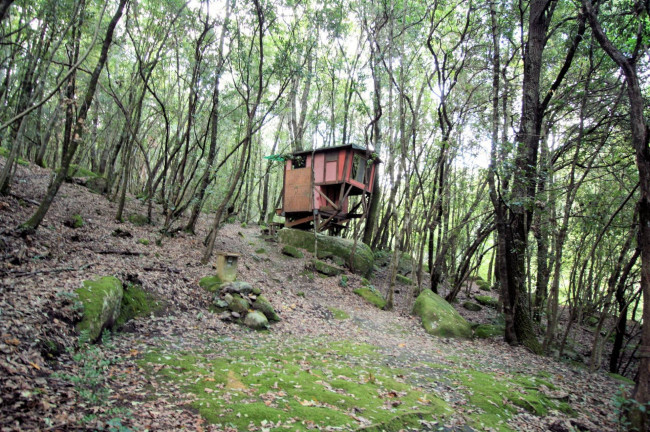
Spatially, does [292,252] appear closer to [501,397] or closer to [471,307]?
[471,307]

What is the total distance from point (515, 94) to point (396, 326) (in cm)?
815

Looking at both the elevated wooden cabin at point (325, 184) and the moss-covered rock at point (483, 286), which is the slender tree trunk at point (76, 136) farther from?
the moss-covered rock at point (483, 286)

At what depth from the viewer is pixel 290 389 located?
14.2 feet

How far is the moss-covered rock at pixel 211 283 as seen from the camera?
318 inches

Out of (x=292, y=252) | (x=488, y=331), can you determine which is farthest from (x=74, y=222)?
(x=488, y=331)

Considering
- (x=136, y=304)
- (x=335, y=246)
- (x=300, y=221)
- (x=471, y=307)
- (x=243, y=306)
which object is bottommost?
(x=471, y=307)

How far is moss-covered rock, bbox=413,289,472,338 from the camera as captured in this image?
31.9ft

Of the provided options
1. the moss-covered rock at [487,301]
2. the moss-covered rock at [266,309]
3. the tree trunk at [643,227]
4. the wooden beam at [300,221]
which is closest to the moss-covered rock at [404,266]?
the moss-covered rock at [487,301]

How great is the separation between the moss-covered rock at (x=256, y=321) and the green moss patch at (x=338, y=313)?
2848mm

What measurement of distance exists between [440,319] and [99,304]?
8377 mm

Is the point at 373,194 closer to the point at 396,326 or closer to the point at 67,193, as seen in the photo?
the point at 396,326

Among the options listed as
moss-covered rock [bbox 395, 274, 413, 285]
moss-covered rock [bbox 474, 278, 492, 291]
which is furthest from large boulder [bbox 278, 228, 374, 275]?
moss-covered rock [bbox 474, 278, 492, 291]

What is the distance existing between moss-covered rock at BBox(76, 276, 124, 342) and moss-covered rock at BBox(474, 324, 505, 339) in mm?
8813

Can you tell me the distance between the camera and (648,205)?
430cm
